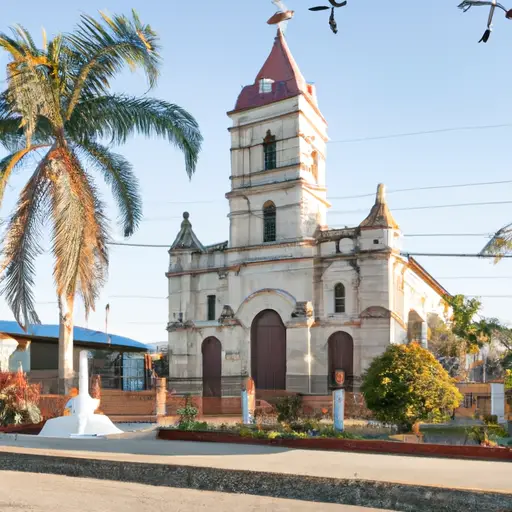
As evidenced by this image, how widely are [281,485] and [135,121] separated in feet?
44.4

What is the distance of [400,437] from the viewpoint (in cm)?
1631

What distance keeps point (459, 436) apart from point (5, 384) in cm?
1153

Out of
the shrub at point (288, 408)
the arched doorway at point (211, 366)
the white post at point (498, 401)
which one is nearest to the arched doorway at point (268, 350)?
the arched doorway at point (211, 366)

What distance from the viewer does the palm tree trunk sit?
19.1m

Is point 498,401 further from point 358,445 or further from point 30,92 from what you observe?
point 30,92

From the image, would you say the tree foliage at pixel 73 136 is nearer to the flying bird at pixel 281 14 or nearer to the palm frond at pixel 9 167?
the palm frond at pixel 9 167

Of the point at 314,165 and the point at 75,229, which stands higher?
the point at 314,165

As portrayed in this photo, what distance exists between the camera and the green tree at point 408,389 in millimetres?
16984

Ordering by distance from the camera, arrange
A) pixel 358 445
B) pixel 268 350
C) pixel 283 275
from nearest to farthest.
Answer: pixel 358 445 → pixel 283 275 → pixel 268 350

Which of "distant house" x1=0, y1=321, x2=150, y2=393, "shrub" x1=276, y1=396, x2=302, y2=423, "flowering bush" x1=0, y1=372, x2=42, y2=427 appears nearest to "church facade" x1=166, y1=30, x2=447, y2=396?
"distant house" x1=0, y1=321, x2=150, y2=393

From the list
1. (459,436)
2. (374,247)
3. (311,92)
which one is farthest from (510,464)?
(311,92)

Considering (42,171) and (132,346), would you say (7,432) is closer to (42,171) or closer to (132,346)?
(42,171)

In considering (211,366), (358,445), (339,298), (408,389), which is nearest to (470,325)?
(339,298)

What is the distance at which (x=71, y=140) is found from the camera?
21.2 metres
